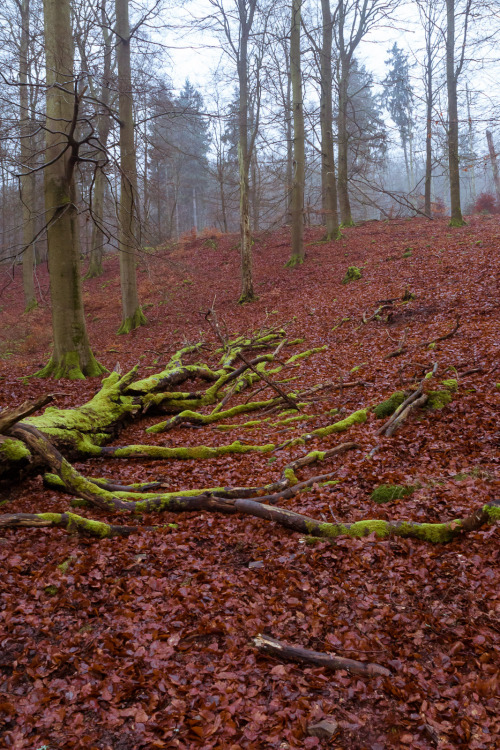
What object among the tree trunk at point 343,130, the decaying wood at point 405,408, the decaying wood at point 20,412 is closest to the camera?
the decaying wood at point 20,412

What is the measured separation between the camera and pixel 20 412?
425 centimetres

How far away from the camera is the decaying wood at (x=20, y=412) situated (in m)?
4.22

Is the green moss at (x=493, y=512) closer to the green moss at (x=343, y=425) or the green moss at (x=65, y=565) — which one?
the green moss at (x=343, y=425)

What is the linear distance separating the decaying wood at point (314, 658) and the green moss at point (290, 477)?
2.34 metres

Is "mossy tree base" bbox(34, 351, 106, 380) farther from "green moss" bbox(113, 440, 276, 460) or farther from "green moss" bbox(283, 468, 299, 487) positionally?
"green moss" bbox(283, 468, 299, 487)

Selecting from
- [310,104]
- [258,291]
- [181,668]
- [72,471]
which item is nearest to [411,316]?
[258,291]

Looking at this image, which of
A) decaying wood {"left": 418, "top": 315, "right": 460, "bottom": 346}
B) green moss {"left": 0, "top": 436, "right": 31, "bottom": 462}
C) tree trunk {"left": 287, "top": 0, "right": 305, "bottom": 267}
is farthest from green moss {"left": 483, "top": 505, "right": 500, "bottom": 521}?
tree trunk {"left": 287, "top": 0, "right": 305, "bottom": 267}

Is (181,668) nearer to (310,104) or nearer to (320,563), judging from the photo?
(320,563)

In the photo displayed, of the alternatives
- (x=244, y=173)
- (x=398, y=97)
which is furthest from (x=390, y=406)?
(x=398, y=97)

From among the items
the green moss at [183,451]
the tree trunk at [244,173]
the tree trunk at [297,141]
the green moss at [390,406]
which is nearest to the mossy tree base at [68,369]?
the green moss at [183,451]

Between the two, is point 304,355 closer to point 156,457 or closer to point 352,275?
point 156,457

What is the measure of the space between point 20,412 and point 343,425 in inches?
184

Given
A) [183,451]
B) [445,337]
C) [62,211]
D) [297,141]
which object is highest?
[297,141]

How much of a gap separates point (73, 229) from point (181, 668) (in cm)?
913
